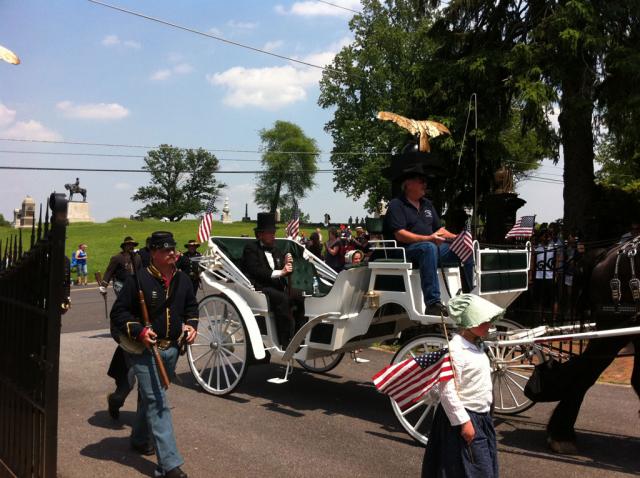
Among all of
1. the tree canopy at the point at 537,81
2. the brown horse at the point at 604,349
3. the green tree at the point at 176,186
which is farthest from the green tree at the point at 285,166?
the brown horse at the point at 604,349

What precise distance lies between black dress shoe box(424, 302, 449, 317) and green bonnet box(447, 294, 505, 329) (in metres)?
1.88

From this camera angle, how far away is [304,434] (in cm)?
590

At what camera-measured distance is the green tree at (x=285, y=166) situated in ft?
285

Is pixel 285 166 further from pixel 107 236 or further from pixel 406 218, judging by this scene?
pixel 406 218

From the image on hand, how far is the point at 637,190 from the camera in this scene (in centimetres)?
2055

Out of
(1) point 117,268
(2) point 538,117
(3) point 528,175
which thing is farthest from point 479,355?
(3) point 528,175

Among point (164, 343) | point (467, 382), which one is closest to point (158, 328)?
point (164, 343)

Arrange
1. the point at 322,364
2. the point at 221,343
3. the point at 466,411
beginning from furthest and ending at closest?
the point at 322,364 < the point at 221,343 < the point at 466,411

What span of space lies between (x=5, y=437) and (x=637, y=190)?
2075 cm

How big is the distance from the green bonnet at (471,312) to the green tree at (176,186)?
101 m

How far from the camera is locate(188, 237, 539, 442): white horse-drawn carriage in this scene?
19.3ft

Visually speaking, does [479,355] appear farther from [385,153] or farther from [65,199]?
[385,153]

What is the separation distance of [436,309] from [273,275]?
218 cm

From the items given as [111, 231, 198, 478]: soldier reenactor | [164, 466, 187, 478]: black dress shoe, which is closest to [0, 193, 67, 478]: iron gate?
[111, 231, 198, 478]: soldier reenactor
